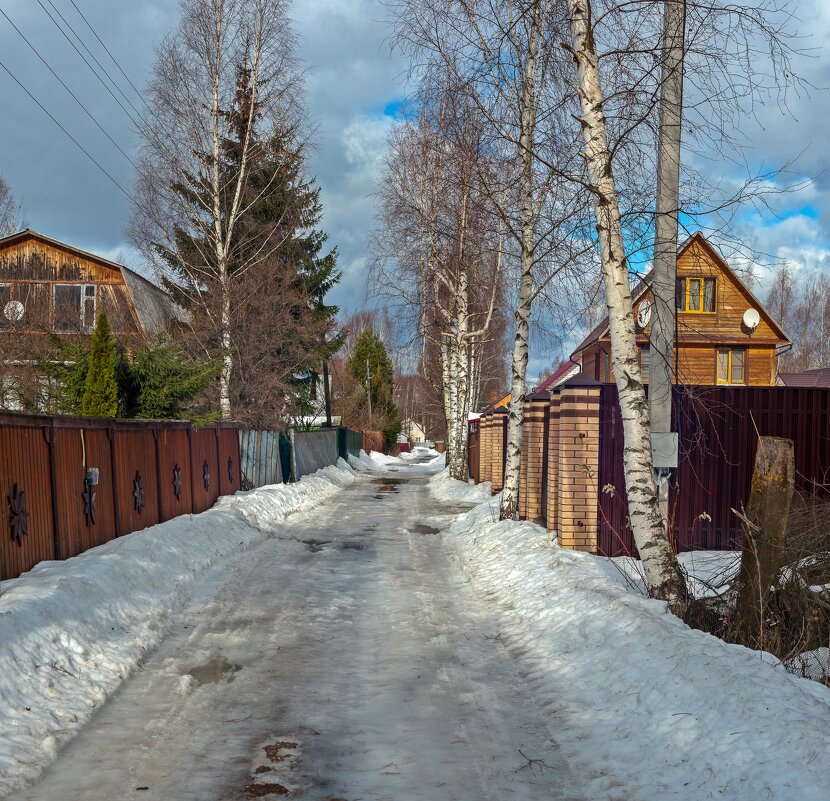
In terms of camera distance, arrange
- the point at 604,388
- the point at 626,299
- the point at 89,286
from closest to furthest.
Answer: the point at 626,299 → the point at 604,388 → the point at 89,286

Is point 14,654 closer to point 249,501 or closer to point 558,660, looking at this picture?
point 558,660

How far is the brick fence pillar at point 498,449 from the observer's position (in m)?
19.2

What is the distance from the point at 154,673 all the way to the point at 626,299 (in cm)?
491

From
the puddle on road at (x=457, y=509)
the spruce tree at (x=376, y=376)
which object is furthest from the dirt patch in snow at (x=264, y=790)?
the spruce tree at (x=376, y=376)

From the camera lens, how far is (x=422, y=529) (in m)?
14.2

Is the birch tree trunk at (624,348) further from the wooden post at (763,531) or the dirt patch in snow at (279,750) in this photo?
the dirt patch in snow at (279,750)

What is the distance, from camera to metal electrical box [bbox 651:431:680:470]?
761cm

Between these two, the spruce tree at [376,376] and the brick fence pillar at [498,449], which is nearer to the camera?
the brick fence pillar at [498,449]

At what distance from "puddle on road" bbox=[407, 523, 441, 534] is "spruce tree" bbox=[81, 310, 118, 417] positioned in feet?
18.1

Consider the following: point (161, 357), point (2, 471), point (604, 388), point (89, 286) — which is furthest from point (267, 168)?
point (2, 471)

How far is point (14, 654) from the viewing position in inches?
195

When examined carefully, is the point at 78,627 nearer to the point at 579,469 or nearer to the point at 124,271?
the point at 579,469

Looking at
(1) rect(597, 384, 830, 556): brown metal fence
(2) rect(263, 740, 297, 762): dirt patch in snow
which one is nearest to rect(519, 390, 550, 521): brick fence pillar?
(1) rect(597, 384, 830, 556): brown metal fence

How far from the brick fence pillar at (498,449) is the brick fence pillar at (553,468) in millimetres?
8123
